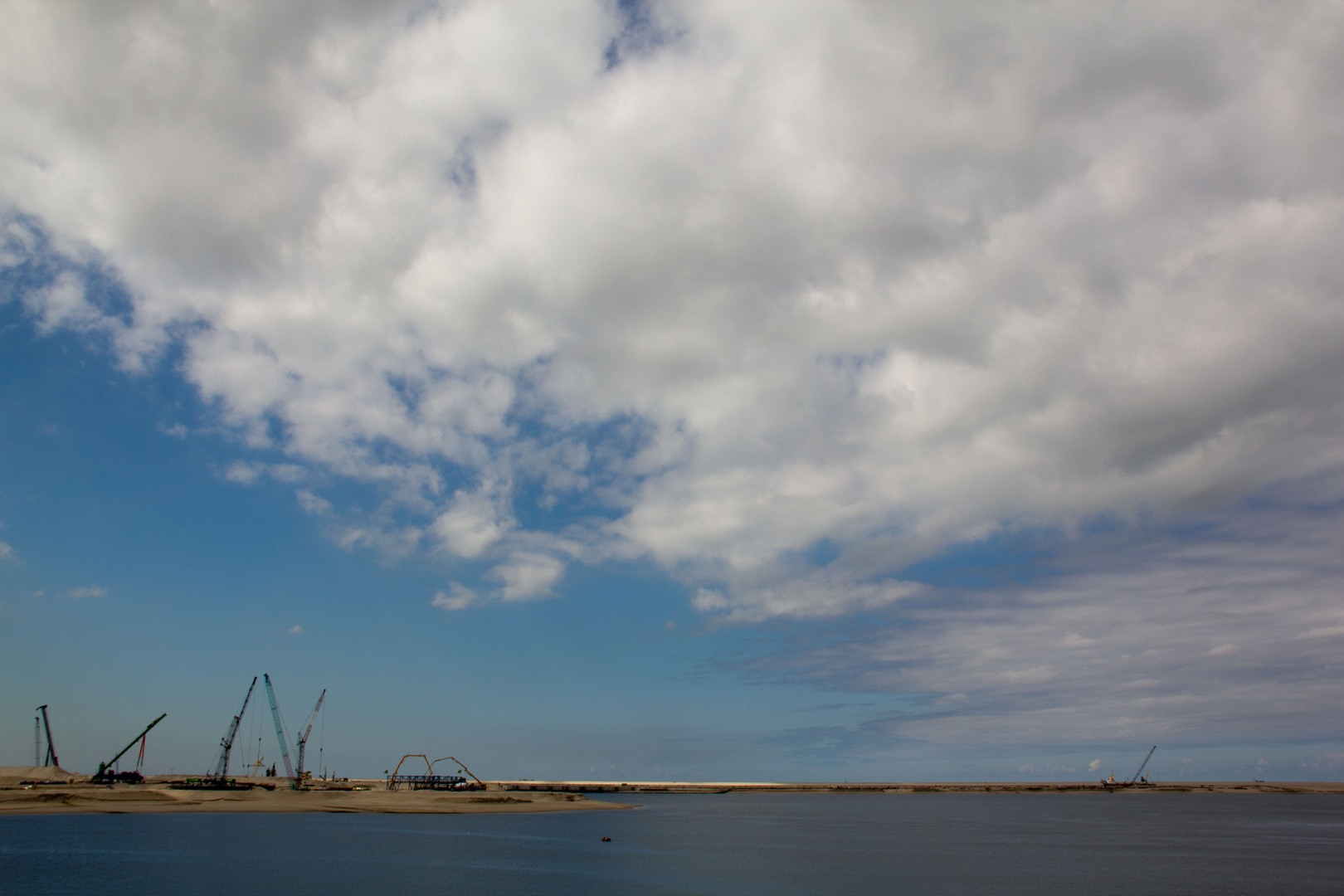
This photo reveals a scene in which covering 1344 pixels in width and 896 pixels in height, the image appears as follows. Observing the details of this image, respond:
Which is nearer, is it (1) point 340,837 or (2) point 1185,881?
(2) point 1185,881

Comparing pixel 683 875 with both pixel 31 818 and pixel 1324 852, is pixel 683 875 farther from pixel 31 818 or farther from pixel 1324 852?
pixel 31 818

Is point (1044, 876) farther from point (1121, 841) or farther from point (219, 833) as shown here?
point (219, 833)

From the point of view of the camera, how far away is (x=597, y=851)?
117938mm

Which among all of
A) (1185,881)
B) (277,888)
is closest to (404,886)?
(277,888)

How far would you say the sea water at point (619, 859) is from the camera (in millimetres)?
79250

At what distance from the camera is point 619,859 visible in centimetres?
10769

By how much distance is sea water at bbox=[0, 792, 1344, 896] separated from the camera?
79.2 meters

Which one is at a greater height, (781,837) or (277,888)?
(277,888)

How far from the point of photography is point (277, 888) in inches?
2849

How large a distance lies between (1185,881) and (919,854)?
35633 millimetres

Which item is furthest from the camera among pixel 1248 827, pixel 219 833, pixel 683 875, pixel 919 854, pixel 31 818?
pixel 1248 827

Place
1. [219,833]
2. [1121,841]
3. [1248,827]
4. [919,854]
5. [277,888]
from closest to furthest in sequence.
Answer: [277,888], [919,854], [219,833], [1121,841], [1248,827]

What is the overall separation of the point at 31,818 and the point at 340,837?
288 feet

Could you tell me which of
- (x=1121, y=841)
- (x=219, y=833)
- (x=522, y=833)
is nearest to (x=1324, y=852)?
(x=1121, y=841)
